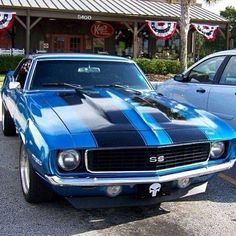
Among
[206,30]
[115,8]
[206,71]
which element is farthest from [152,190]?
[206,30]

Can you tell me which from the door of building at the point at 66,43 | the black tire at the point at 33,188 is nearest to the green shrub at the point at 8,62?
the door of building at the point at 66,43

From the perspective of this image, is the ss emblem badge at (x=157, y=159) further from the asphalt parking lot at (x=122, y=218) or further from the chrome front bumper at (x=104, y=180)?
the asphalt parking lot at (x=122, y=218)

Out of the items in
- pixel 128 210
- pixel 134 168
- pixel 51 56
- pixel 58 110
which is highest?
pixel 51 56

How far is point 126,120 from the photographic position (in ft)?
14.0

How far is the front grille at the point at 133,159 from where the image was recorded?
3.92 m

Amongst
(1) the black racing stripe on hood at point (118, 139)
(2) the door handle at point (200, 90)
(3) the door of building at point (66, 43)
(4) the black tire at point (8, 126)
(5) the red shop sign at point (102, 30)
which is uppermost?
(5) the red shop sign at point (102, 30)

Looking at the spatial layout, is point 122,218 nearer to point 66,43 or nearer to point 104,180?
point 104,180

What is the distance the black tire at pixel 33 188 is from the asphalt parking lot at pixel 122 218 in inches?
4.0

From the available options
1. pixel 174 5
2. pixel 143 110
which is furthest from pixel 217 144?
pixel 174 5

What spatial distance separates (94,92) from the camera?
5.32 metres

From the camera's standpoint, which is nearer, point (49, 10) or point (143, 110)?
point (143, 110)

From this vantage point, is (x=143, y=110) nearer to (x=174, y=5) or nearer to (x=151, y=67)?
(x=151, y=67)

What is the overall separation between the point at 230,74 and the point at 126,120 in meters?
2.80

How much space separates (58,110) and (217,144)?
1560 mm
